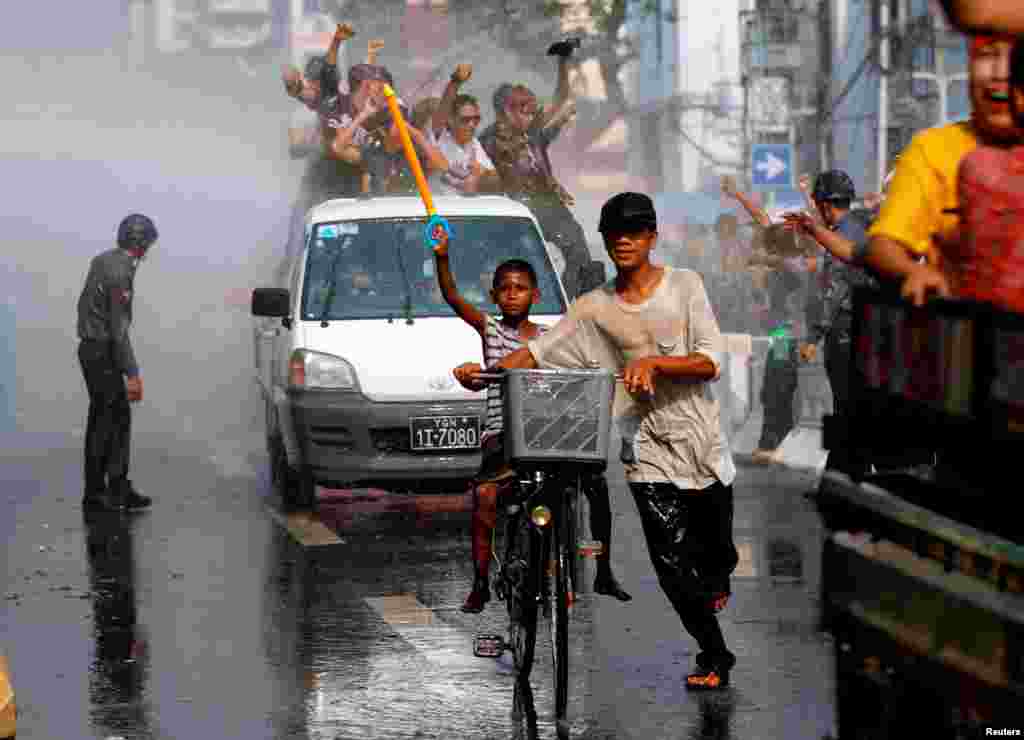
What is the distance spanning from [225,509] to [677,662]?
612 centimetres

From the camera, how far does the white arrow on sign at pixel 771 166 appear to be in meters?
29.5

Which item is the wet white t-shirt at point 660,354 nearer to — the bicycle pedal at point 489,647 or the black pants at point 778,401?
the bicycle pedal at point 489,647

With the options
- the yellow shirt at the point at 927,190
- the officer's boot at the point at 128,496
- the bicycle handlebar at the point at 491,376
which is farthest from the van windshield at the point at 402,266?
the yellow shirt at the point at 927,190

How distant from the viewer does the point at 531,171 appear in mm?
17891

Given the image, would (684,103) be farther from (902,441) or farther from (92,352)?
(902,441)

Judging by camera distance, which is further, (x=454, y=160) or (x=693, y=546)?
(x=454, y=160)

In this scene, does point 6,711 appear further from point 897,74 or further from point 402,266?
point 897,74

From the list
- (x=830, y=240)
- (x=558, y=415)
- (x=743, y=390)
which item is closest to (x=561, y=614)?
(x=558, y=415)

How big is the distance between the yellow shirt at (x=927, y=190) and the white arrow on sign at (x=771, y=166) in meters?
23.9

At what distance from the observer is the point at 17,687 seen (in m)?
8.96

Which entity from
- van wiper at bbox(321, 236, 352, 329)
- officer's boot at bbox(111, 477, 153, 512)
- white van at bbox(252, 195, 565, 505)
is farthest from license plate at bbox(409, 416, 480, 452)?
officer's boot at bbox(111, 477, 153, 512)

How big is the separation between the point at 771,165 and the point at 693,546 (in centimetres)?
2138

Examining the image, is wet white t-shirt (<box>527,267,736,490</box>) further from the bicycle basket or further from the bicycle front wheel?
the bicycle basket

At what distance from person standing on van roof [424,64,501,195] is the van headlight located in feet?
12.9
